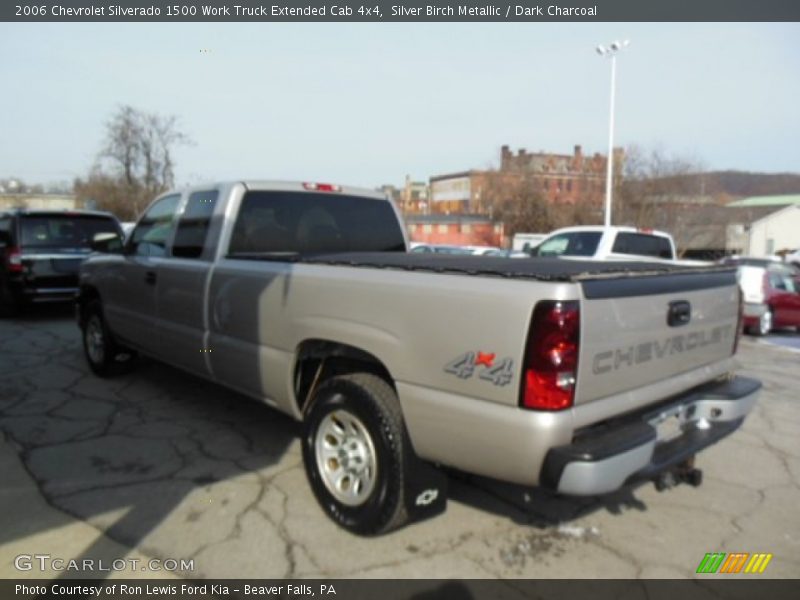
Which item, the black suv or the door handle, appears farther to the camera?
the black suv

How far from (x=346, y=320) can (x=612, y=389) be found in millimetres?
1328

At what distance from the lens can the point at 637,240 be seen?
9.67 m

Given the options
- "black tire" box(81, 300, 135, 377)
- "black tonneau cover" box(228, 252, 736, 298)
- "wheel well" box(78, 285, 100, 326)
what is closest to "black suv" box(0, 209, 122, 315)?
"wheel well" box(78, 285, 100, 326)

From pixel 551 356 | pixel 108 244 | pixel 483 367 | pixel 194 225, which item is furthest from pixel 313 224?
pixel 551 356

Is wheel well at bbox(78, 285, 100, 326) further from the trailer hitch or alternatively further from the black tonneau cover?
the trailer hitch

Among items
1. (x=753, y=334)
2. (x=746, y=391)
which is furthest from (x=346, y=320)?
(x=753, y=334)

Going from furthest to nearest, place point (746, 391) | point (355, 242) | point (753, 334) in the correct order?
point (753, 334), point (355, 242), point (746, 391)

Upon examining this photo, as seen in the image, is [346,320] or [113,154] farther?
[113,154]

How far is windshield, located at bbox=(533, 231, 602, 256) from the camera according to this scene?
30.9 ft

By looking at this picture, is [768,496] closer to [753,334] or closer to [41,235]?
[753,334]

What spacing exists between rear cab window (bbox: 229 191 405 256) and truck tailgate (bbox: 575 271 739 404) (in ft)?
8.74

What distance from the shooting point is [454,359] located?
2.48 metres

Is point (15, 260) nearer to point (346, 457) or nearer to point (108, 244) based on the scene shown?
point (108, 244)

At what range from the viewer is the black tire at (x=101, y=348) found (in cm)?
579
